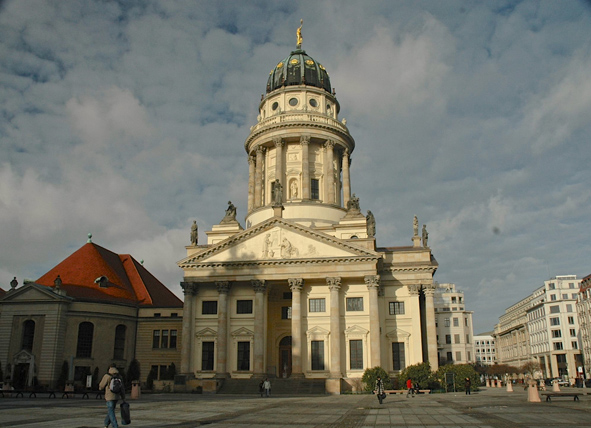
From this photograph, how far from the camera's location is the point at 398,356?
51.4 metres

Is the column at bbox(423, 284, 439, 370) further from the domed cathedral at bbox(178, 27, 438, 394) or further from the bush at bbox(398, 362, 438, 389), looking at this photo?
Result: the bush at bbox(398, 362, 438, 389)

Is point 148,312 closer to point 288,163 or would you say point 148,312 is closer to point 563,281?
point 288,163

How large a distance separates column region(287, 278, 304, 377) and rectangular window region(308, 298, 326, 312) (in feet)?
5.38

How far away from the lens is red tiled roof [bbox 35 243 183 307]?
5456 cm

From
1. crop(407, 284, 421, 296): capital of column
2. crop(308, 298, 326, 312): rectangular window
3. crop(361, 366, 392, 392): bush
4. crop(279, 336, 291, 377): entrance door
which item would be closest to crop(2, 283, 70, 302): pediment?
crop(279, 336, 291, 377): entrance door

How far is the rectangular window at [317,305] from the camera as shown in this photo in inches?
2036

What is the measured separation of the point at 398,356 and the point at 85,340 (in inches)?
1158

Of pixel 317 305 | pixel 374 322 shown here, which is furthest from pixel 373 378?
pixel 317 305

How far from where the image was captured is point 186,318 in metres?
52.1

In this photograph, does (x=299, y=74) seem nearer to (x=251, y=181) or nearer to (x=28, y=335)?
(x=251, y=181)

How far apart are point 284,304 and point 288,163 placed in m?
18.3

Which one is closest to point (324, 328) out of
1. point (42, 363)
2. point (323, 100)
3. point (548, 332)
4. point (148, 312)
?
point (148, 312)

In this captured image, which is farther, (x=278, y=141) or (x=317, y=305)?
(x=278, y=141)

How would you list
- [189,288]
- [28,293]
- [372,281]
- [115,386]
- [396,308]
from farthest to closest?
1. [396,308]
2. [189,288]
3. [28,293]
4. [372,281]
5. [115,386]
